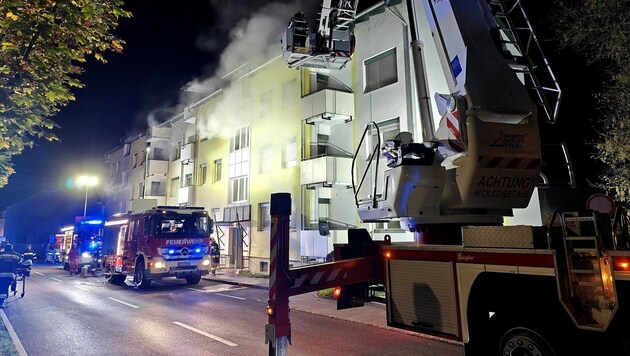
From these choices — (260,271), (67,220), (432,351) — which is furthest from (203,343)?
(67,220)

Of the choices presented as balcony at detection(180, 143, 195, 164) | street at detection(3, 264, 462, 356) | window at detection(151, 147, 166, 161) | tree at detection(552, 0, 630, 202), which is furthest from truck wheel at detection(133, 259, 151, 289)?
window at detection(151, 147, 166, 161)

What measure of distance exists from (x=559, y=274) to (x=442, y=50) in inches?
128

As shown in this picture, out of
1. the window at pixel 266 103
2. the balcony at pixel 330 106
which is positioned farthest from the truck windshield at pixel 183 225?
the window at pixel 266 103

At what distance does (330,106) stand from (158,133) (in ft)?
73.7

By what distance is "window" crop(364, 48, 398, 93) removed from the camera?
15.8 m

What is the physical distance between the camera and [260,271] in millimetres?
21188

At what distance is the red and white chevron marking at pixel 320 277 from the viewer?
4703 millimetres

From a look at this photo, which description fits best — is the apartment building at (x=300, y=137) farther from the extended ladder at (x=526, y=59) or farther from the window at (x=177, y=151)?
the extended ladder at (x=526, y=59)

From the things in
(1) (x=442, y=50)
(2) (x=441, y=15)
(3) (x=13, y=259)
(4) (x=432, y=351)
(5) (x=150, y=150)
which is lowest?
(4) (x=432, y=351)

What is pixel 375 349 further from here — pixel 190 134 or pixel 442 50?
pixel 190 134

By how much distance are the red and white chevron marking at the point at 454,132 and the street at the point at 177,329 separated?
348 centimetres

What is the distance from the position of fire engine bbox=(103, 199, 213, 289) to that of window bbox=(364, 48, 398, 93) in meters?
8.94

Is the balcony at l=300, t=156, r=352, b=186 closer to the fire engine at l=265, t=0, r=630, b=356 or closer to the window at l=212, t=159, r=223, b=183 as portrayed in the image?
the window at l=212, t=159, r=223, b=183

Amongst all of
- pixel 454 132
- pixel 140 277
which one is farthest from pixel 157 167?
pixel 454 132
